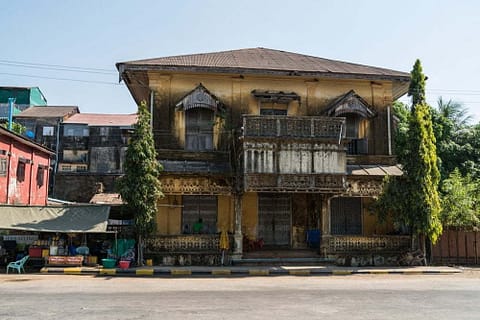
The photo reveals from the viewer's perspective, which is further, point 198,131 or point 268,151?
point 198,131

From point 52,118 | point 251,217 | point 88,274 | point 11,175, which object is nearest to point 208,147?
point 251,217

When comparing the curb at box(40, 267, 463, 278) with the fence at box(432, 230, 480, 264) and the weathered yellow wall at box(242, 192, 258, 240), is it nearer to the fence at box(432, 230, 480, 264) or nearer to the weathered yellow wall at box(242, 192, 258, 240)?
the fence at box(432, 230, 480, 264)

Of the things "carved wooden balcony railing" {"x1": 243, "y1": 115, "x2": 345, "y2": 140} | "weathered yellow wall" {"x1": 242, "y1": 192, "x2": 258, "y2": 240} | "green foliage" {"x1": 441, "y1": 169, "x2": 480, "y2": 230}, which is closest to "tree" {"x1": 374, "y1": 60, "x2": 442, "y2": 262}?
"green foliage" {"x1": 441, "y1": 169, "x2": 480, "y2": 230}

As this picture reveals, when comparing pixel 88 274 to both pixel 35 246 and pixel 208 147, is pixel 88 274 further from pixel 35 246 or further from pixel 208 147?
pixel 208 147

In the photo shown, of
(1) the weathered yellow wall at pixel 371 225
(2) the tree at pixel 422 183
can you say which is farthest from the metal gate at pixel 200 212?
(2) the tree at pixel 422 183

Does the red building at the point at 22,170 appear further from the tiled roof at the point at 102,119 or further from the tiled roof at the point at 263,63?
the tiled roof at the point at 102,119

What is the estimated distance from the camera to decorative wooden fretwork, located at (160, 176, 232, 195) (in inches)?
764

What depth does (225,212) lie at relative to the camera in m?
21.3

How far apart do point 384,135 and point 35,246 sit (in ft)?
55.3

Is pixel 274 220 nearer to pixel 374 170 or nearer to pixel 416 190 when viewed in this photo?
pixel 374 170

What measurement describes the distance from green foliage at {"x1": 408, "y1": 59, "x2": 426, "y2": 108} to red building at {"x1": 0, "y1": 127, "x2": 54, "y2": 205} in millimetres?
20115

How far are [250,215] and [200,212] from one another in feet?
7.81

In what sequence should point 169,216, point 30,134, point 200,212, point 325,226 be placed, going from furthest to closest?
point 30,134 < point 200,212 < point 169,216 < point 325,226

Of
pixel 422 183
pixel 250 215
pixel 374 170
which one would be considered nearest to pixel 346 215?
pixel 374 170
